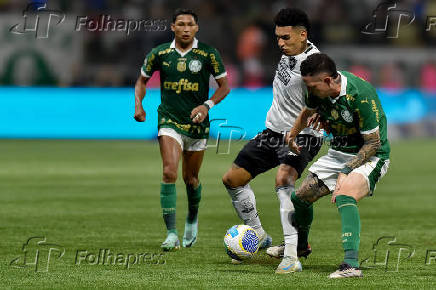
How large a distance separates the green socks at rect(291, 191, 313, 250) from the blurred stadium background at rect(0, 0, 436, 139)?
15357 mm

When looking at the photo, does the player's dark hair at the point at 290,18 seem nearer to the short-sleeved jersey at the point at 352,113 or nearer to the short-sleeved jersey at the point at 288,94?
the short-sleeved jersey at the point at 288,94

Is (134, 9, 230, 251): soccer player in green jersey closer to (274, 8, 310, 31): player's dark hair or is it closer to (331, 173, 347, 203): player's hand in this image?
(274, 8, 310, 31): player's dark hair

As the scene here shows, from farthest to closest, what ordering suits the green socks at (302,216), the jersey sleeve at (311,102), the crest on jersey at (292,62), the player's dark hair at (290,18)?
the crest on jersey at (292,62), the player's dark hair at (290,18), the green socks at (302,216), the jersey sleeve at (311,102)

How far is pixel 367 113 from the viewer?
8.17 m

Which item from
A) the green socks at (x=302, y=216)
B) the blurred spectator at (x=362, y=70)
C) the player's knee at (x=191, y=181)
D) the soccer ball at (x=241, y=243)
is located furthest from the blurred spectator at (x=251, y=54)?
the soccer ball at (x=241, y=243)

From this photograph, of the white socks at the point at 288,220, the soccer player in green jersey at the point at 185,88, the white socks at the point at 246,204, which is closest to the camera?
the white socks at the point at 288,220

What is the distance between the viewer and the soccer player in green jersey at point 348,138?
8.16m

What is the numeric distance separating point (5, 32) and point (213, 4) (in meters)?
6.70

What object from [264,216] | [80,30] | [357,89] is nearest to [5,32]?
[80,30]

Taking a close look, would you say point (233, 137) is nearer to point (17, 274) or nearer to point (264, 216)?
point (264, 216)

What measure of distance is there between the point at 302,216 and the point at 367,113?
1503 mm

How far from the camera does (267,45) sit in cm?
2948

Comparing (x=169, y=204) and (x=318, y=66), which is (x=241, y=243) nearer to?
(x=169, y=204)

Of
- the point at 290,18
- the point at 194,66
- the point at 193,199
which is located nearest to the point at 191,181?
the point at 193,199
